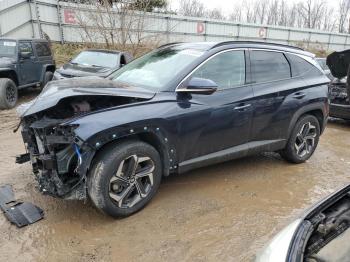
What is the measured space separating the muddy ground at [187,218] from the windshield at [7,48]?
5.46 m

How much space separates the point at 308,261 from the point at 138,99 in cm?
235

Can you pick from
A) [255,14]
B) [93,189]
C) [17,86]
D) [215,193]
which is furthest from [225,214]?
[255,14]

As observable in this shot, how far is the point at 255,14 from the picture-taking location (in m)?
53.4

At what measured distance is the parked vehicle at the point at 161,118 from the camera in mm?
3307

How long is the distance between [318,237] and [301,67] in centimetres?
368

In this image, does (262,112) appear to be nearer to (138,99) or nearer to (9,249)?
(138,99)

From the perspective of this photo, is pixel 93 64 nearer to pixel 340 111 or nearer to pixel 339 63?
pixel 340 111

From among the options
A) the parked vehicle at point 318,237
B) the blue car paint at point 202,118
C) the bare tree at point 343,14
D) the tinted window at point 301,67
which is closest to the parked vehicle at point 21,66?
the blue car paint at point 202,118

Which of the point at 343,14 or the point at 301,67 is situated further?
the point at 343,14

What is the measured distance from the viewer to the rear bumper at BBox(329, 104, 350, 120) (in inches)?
311

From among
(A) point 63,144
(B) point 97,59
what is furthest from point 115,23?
(A) point 63,144

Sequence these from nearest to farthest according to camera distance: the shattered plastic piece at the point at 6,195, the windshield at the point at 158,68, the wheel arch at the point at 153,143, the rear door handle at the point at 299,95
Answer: the wheel arch at the point at 153,143 → the shattered plastic piece at the point at 6,195 → the windshield at the point at 158,68 → the rear door handle at the point at 299,95

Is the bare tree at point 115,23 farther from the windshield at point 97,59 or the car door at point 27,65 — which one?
the car door at point 27,65

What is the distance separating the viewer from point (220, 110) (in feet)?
13.3
